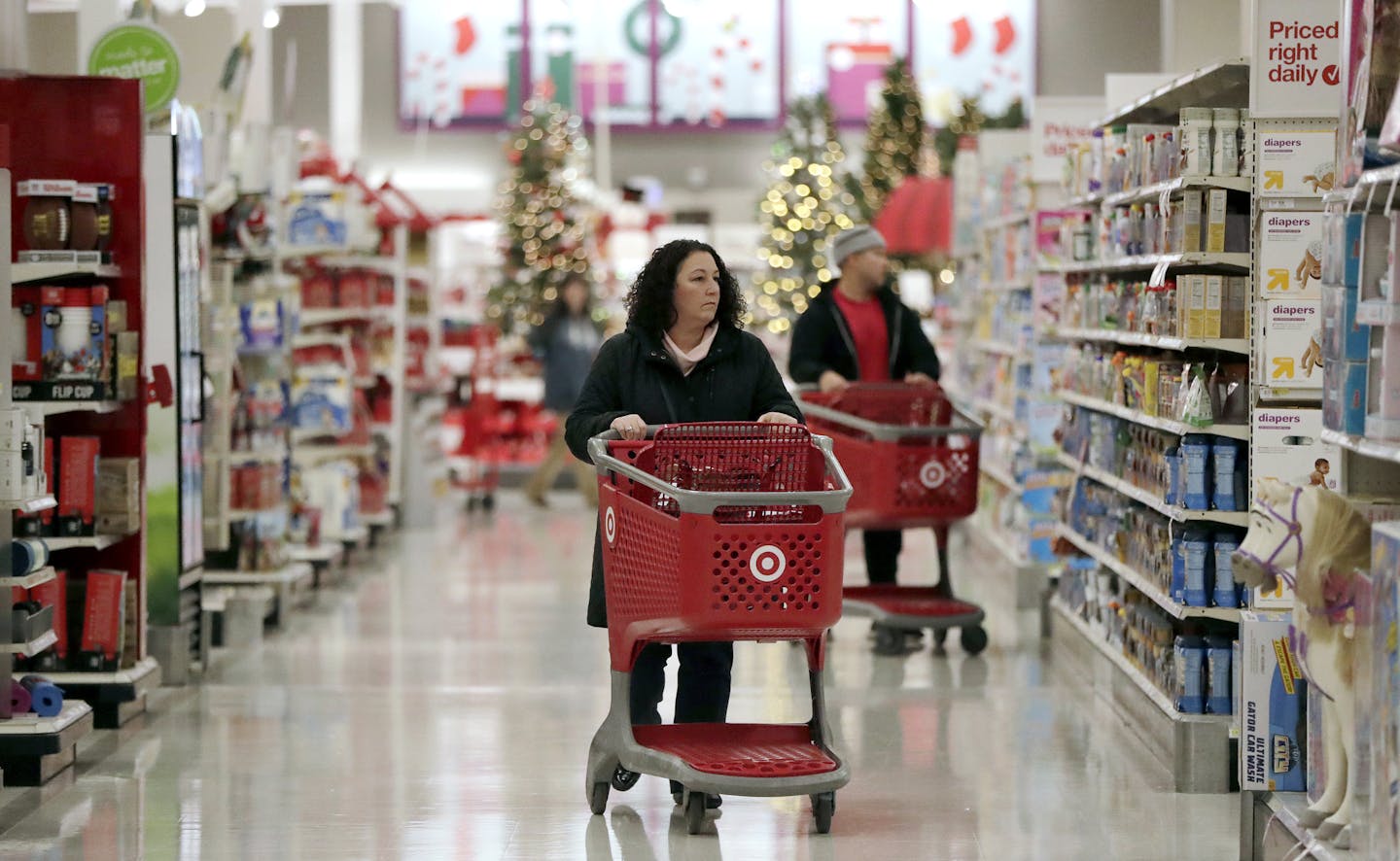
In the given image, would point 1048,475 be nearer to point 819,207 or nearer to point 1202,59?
point 1202,59

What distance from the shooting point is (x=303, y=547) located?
9703 mm

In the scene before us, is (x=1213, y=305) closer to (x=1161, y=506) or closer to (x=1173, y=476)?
(x=1173, y=476)

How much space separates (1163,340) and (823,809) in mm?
1849

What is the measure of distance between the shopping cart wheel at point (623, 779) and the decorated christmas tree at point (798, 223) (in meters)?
12.7

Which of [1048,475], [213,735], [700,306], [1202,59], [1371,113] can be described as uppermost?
[1202,59]

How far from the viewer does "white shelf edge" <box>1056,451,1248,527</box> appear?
17.9 feet

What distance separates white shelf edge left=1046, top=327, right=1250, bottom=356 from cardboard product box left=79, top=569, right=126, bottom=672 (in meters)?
3.35

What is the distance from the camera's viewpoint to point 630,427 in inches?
190

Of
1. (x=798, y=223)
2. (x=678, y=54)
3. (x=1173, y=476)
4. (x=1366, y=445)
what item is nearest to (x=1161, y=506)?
(x=1173, y=476)

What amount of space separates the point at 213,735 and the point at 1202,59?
4.08 m

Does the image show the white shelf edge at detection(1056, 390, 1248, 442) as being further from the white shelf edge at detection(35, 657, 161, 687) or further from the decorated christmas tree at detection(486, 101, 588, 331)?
the decorated christmas tree at detection(486, 101, 588, 331)

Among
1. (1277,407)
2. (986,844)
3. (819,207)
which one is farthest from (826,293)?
(819,207)

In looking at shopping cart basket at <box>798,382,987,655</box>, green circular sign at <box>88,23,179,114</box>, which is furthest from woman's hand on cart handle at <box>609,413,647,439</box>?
green circular sign at <box>88,23,179,114</box>

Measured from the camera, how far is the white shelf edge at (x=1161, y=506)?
547 centimetres
